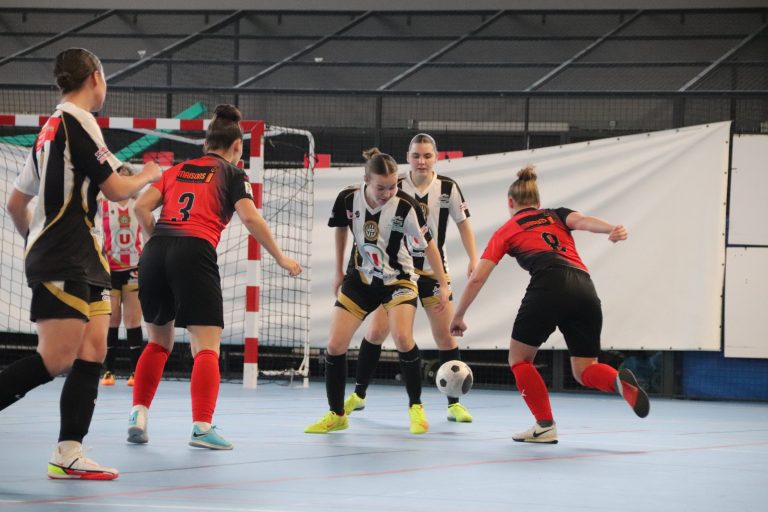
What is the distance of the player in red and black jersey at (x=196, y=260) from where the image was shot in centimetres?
562

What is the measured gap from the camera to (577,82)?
48.1 ft

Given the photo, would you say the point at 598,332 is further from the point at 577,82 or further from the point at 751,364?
the point at 577,82

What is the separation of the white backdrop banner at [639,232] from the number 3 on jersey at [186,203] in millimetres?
5743

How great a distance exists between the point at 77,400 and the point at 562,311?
9.76 ft

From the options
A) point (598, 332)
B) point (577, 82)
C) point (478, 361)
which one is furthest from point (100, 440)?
point (577, 82)

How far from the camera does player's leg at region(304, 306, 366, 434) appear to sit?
6836mm

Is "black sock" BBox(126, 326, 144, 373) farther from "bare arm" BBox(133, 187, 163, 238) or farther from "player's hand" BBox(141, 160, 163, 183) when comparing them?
"player's hand" BBox(141, 160, 163, 183)

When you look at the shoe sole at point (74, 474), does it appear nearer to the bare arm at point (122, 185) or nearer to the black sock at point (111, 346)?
the bare arm at point (122, 185)

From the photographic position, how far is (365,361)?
7.98m

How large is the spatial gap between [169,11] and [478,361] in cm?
819

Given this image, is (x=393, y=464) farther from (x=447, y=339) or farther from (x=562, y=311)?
(x=447, y=339)

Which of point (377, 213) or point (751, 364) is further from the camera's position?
point (751, 364)

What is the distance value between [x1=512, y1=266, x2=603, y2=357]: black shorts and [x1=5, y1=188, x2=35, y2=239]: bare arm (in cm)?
295

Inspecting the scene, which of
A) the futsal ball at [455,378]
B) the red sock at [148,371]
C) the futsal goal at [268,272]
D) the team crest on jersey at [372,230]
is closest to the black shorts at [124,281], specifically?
the futsal goal at [268,272]
